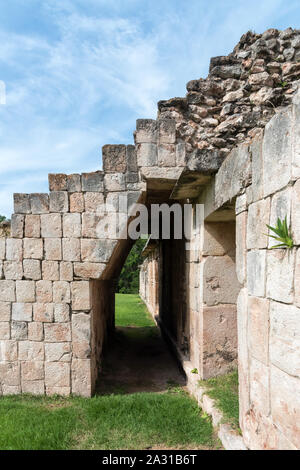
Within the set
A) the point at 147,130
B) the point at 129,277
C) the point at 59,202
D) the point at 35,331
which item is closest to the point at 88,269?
the point at 59,202

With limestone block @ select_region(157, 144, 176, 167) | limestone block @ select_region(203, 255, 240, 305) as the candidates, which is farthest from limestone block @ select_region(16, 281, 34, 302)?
limestone block @ select_region(157, 144, 176, 167)

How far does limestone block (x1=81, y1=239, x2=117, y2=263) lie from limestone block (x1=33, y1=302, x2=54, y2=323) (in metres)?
0.96

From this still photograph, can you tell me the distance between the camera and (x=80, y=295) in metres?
4.88

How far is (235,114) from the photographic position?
598 centimetres

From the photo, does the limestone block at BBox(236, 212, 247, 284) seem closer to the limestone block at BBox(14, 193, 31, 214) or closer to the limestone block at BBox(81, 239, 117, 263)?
the limestone block at BBox(81, 239, 117, 263)

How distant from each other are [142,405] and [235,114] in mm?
5387

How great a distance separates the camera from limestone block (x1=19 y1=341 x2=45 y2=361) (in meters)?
4.85

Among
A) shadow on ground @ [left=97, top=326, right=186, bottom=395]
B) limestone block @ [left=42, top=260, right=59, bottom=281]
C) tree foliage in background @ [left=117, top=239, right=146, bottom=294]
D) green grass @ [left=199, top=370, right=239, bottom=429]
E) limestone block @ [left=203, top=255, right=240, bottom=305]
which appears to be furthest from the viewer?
tree foliage in background @ [left=117, top=239, right=146, bottom=294]

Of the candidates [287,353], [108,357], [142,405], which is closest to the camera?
[287,353]

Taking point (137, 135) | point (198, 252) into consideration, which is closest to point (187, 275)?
point (198, 252)

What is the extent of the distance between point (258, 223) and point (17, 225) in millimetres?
3803

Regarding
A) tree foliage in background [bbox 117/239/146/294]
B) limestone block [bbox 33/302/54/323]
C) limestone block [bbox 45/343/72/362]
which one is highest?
limestone block [bbox 33/302/54/323]

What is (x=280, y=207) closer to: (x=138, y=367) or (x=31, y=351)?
(x=31, y=351)
